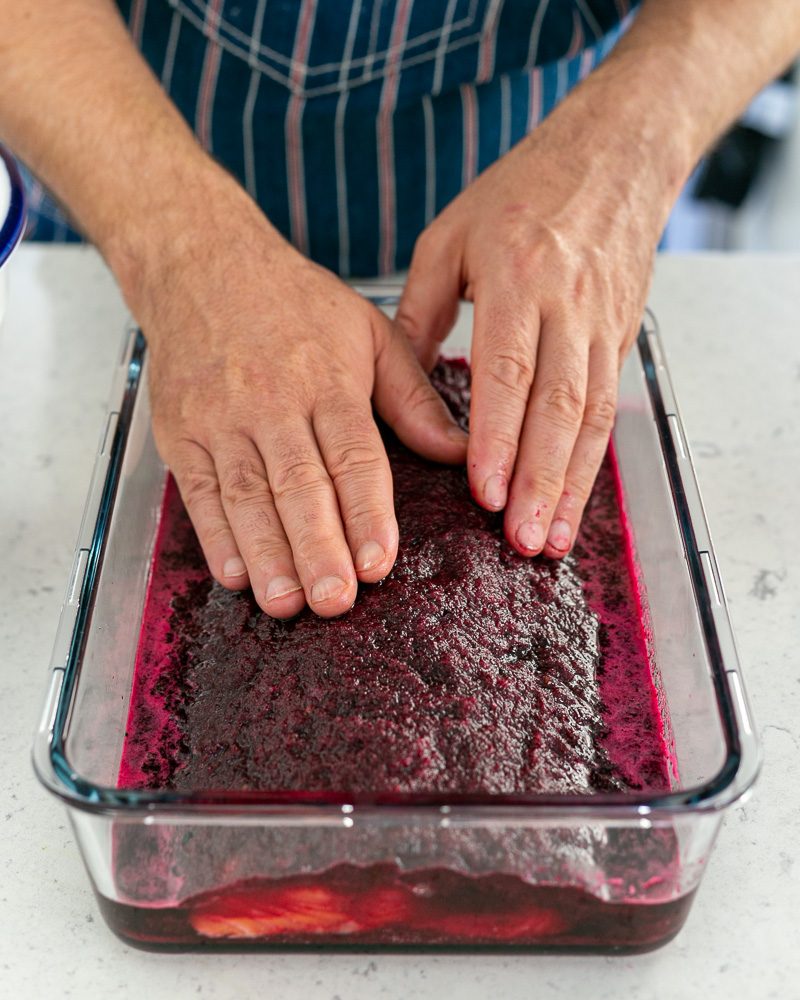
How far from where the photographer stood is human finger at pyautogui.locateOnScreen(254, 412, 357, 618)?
1.03 meters

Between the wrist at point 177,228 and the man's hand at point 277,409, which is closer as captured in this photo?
the man's hand at point 277,409

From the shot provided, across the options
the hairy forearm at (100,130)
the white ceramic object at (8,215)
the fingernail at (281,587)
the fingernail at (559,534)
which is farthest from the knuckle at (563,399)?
the white ceramic object at (8,215)

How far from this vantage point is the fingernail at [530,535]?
3.72ft

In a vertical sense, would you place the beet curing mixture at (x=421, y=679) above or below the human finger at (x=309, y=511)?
below

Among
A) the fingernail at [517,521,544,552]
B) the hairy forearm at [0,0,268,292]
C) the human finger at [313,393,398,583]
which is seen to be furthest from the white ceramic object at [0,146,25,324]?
the fingernail at [517,521,544,552]

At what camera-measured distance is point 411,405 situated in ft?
4.03

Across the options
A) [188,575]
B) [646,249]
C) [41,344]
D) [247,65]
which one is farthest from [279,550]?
[247,65]

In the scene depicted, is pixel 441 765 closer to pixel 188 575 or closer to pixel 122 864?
pixel 122 864

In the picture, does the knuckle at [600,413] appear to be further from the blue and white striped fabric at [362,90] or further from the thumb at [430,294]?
the blue and white striped fabric at [362,90]

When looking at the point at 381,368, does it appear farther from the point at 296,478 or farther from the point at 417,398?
the point at 296,478

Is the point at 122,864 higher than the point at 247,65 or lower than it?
lower

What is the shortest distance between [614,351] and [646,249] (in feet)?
0.53

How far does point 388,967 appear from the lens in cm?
94

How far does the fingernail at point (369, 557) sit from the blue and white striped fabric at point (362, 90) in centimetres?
84
